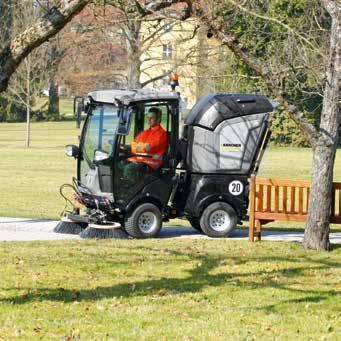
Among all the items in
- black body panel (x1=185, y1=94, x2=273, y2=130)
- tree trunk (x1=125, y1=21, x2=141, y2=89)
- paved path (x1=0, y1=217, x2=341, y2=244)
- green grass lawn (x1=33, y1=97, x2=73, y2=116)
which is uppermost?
tree trunk (x1=125, y1=21, x2=141, y2=89)

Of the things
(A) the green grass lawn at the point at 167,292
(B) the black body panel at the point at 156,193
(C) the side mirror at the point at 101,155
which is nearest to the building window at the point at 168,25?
(C) the side mirror at the point at 101,155

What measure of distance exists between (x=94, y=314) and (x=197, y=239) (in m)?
6.72

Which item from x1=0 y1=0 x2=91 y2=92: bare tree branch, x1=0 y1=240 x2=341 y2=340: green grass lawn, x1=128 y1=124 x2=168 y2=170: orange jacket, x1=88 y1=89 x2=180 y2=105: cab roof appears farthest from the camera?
x1=128 y1=124 x2=168 y2=170: orange jacket

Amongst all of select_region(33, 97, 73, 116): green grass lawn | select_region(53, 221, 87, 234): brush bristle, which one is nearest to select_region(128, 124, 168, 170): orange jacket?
select_region(53, 221, 87, 234): brush bristle

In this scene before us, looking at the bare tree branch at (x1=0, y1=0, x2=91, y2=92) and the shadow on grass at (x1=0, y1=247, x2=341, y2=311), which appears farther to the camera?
the shadow on grass at (x1=0, y1=247, x2=341, y2=311)

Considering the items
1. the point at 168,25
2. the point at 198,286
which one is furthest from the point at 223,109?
the point at 168,25

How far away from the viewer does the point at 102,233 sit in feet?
49.8

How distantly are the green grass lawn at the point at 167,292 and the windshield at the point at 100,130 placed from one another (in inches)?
90.0

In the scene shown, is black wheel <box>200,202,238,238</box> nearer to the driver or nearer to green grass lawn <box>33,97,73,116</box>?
the driver

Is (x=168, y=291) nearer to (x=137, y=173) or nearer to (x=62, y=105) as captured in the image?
(x=137, y=173)

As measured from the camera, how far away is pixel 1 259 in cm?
1209

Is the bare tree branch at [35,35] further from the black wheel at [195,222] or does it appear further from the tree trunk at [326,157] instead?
the black wheel at [195,222]

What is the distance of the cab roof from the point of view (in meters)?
15.5

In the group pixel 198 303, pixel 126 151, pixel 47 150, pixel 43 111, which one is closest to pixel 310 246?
pixel 126 151
